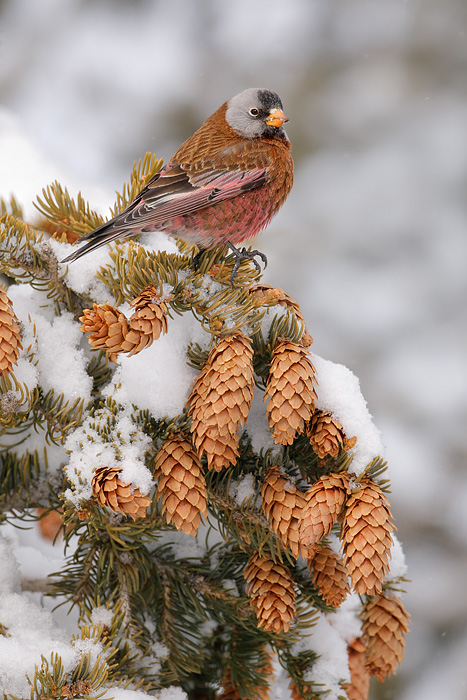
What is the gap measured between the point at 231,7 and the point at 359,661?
3095mm

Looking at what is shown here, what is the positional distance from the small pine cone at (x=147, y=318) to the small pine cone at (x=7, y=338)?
6.5 inches

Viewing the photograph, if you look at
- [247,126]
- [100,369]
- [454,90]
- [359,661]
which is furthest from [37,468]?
[454,90]

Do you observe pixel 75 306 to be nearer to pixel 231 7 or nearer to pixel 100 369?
pixel 100 369

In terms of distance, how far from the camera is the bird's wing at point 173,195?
111cm

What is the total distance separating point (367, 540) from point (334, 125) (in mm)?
2572

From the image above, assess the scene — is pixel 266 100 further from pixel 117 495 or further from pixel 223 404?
pixel 117 495

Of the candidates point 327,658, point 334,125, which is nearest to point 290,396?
point 327,658

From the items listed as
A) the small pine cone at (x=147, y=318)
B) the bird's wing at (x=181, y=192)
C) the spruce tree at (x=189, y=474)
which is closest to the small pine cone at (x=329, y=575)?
the spruce tree at (x=189, y=474)

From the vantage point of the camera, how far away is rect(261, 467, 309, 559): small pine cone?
907mm

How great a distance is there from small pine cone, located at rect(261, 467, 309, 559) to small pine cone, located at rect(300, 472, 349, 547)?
30 mm

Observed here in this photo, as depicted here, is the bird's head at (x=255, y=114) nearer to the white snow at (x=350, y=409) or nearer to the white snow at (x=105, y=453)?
the white snow at (x=350, y=409)

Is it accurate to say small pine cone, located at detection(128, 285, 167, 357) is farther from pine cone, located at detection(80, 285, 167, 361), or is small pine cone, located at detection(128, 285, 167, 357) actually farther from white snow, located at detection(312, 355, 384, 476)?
white snow, located at detection(312, 355, 384, 476)

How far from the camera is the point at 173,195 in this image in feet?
4.18

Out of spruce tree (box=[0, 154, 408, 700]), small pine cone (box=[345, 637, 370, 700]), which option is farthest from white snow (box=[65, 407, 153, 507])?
small pine cone (box=[345, 637, 370, 700])
